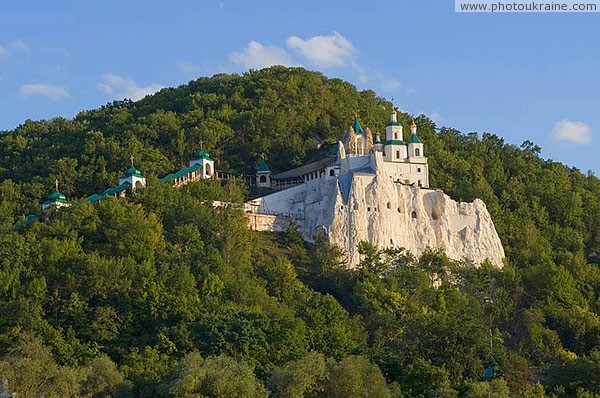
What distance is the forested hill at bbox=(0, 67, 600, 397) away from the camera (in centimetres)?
4297

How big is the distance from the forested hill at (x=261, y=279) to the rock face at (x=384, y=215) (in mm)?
1377

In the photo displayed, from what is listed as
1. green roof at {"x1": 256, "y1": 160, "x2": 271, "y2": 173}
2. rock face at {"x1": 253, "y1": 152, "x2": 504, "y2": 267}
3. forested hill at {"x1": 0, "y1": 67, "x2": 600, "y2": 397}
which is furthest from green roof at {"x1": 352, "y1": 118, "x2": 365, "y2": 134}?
green roof at {"x1": 256, "y1": 160, "x2": 271, "y2": 173}

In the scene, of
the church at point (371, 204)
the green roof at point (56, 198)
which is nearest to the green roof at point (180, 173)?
the church at point (371, 204)

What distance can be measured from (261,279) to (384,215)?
8368 mm

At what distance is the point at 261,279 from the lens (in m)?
54.0

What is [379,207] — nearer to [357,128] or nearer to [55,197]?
[357,128]

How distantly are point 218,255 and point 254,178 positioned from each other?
14293 mm

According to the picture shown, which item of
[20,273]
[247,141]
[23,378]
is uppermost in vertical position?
[247,141]

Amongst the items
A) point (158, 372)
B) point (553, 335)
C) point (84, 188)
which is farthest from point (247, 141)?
point (158, 372)

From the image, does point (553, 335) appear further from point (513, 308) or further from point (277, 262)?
point (277, 262)

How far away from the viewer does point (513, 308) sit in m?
57.8

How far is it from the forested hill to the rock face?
4.52ft

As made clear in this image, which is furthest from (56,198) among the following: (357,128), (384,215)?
(357,128)

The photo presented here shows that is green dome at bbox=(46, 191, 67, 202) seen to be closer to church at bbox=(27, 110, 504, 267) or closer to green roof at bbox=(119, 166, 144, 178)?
church at bbox=(27, 110, 504, 267)
